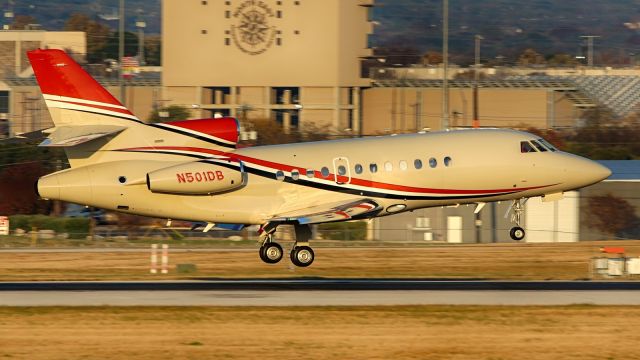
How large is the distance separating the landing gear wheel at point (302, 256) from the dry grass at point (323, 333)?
8.69 m

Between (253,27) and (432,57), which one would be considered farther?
(432,57)

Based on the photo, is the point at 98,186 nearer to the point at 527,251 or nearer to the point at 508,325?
the point at 508,325

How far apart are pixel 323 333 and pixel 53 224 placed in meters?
42.7

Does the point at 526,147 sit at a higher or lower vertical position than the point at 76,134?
lower

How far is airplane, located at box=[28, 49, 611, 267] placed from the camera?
37.2 m

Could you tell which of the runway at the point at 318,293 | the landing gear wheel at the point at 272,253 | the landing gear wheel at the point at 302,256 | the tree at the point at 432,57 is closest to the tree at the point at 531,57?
the tree at the point at 432,57

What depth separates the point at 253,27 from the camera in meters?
115

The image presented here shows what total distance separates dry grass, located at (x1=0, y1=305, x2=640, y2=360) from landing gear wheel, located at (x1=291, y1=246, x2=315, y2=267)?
8.69 m

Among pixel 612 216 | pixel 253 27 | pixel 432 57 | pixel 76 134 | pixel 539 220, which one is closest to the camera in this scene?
pixel 76 134

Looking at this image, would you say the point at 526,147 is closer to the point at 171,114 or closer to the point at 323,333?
the point at 323,333

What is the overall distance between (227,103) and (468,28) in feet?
296

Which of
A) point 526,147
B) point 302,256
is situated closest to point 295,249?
point 302,256

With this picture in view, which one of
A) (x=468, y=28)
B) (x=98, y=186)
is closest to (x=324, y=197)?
(x=98, y=186)

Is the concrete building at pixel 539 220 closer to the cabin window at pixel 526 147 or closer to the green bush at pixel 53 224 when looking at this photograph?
the green bush at pixel 53 224
